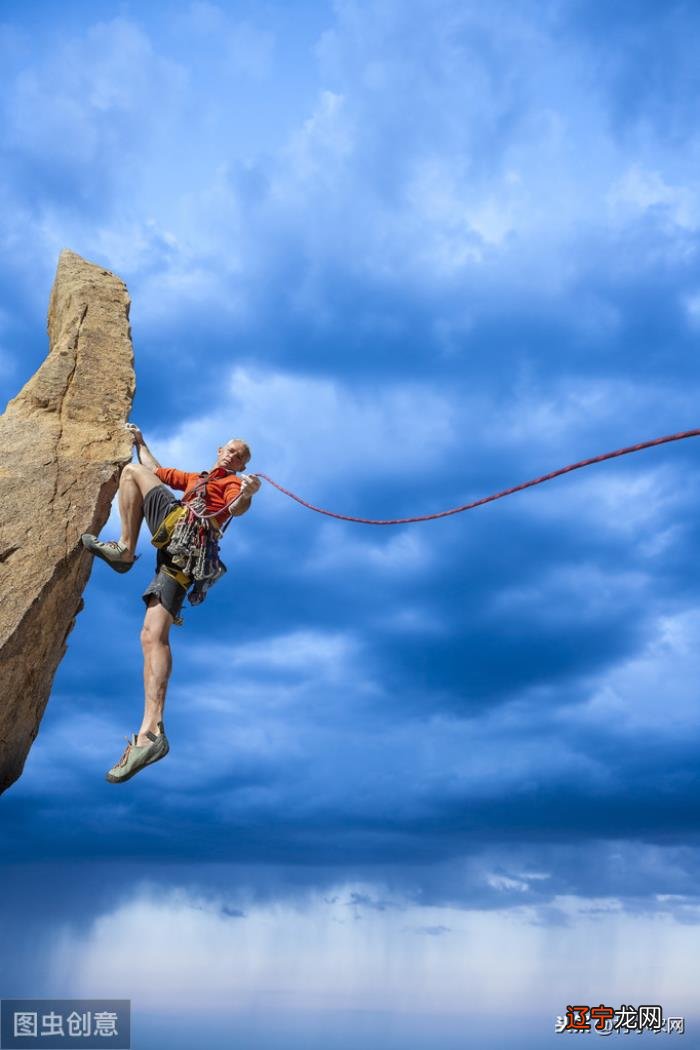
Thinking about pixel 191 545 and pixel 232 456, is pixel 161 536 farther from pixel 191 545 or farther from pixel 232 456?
pixel 232 456

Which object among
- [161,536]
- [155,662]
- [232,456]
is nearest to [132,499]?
[161,536]

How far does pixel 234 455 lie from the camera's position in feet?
34.1

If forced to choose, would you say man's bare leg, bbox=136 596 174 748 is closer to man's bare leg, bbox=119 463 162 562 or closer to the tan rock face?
man's bare leg, bbox=119 463 162 562

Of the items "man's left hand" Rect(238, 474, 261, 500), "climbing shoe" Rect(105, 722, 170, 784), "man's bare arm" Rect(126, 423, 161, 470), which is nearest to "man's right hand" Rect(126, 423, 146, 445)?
"man's bare arm" Rect(126, 423, 161, 470)

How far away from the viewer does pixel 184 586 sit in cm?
985

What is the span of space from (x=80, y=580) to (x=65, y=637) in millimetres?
703

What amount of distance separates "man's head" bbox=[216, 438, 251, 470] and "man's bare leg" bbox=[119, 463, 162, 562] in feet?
2.18

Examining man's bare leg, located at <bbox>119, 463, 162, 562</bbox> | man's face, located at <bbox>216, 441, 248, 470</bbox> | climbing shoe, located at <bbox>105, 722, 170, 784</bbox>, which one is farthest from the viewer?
man's face, located at <bbox>216, 441, 248, 470</bbox>

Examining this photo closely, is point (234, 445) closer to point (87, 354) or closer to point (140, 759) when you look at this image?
point (87, 354)

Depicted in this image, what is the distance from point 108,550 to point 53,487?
82 centimetres

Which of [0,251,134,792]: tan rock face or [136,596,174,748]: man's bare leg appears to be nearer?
[136,596,174,748]: man's bare leg

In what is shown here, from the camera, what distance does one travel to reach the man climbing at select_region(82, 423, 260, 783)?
938cm

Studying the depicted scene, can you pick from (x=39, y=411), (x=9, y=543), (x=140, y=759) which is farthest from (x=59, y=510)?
(x=140, y=759)

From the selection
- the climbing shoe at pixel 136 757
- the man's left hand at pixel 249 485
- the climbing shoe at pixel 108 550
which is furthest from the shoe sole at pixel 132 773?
the man's left hand at pixel 249 485
